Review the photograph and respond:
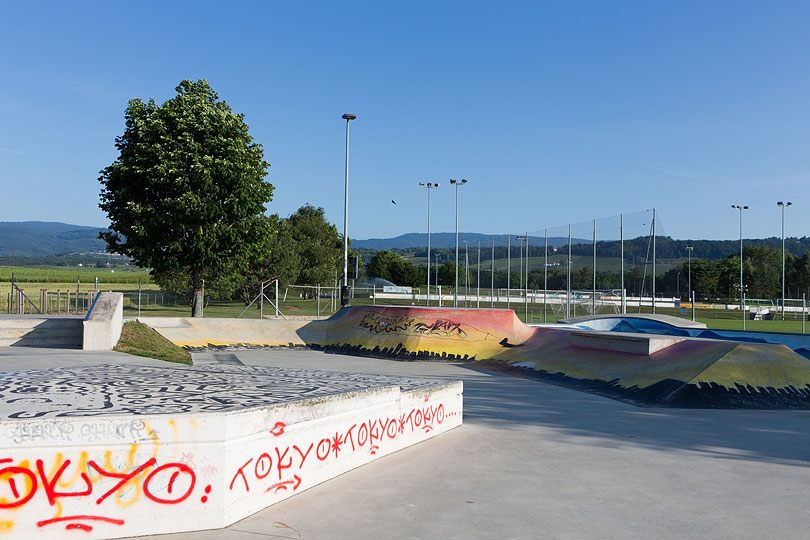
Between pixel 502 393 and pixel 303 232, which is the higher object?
pixel 303 232

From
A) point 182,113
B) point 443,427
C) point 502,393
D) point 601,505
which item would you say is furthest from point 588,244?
point 601,505

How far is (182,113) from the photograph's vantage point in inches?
1001

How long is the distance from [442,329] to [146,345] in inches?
346

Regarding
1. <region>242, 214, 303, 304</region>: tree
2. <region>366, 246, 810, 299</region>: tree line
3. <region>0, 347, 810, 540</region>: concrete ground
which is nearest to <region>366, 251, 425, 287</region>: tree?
<region>366, 246, 810, 299</region>: tree line

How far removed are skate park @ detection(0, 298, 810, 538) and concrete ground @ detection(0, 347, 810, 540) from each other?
0.03 m

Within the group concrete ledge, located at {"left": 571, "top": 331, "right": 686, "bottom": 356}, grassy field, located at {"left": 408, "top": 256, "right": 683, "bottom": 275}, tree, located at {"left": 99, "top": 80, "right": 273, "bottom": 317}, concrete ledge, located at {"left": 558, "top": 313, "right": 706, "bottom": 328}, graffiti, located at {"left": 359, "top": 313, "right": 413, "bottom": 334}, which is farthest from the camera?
grassy field, located at {"left": 408, "top": 256, "right": 683, "bottom": 275}

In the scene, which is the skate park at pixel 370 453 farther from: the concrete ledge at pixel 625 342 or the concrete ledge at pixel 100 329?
the concrete ledge at pixel 100 329

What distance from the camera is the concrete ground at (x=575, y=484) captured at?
484cm

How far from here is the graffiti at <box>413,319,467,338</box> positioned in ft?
65.9

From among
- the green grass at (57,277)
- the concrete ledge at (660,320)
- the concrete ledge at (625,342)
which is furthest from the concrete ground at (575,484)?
the green grass at (57,277)

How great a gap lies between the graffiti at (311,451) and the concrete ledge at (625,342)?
8.33 m

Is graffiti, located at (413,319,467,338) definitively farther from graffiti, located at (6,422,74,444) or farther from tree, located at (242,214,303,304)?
tree, located at (242,214,303,304)

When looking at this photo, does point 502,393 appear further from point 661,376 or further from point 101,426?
point 101,426

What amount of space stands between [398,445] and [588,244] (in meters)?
29.5
